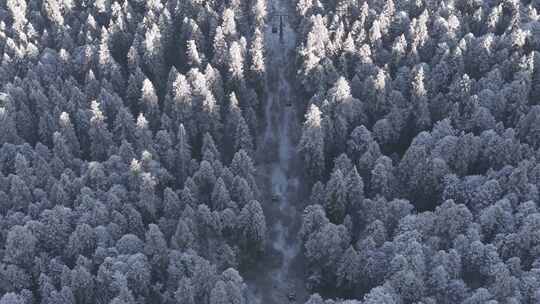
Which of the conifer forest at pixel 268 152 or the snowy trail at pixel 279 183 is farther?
the snowy trail at pixel 279 183

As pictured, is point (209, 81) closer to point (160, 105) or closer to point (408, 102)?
point (160, 105)

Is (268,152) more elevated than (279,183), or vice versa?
(268,152)

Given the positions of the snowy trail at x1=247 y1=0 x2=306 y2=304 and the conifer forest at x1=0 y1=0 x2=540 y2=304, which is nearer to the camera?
the conifer forest at x1=0 y1=0 x2=540 y2=304

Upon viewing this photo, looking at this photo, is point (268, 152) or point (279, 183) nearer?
point (279, 183)

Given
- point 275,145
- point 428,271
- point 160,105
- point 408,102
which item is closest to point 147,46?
point 160,105
